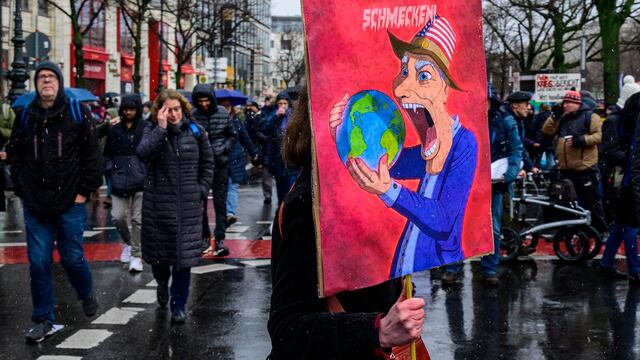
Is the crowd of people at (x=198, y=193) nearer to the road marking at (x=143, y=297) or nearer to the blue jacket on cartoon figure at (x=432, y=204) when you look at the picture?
the blue jacket on cartoon figure at (x=432, y=204)

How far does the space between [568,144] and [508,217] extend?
1517 mm

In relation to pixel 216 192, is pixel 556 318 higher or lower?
lower

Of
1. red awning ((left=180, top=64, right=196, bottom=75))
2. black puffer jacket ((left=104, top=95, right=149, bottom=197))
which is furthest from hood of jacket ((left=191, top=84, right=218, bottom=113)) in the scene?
red awning ((left=180, top=64, right=196, bottom=75))

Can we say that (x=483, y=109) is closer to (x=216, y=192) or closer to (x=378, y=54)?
(x=378, y=54)

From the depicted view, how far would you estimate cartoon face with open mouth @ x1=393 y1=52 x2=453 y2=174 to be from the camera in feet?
7.07

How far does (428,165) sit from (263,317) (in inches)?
196

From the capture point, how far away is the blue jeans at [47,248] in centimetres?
625

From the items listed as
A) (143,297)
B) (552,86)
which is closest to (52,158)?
(143,297)

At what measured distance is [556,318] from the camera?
6.97m

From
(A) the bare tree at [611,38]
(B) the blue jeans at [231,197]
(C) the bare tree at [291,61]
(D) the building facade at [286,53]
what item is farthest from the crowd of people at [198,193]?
(C) the bare tree at [291,61]

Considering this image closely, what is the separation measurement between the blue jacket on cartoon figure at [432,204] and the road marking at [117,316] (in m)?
5.06

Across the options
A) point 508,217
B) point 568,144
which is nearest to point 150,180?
point 508,217

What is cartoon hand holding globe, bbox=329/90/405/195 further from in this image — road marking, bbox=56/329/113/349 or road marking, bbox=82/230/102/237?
road marking, bbox=82/230/102/237

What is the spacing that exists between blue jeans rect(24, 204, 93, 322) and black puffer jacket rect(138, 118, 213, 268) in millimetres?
576
